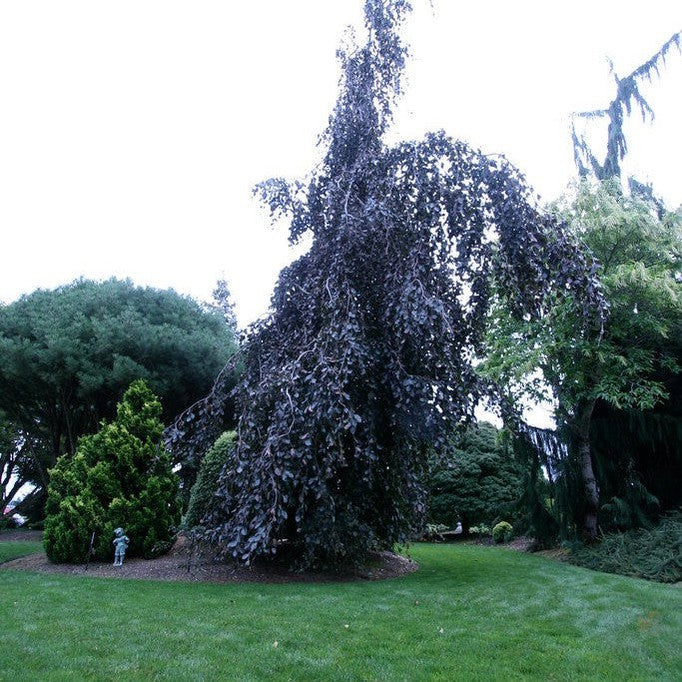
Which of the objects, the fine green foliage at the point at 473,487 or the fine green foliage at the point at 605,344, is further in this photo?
the fine green foliage at the point at 473,487

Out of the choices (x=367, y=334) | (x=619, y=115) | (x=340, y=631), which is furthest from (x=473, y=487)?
(x=340, y=631)

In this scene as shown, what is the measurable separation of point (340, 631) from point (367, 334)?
3.38m

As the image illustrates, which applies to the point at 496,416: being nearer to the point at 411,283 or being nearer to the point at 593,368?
the point at 411,283

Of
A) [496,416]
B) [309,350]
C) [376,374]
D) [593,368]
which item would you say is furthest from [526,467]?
[309,350]

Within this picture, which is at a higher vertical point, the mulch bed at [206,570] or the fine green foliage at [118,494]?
the fine green foliage at [118,494]

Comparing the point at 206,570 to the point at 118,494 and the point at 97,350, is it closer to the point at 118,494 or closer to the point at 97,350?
the point at 118,494

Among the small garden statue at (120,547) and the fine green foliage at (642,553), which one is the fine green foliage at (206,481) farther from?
the fine green foliage at (642,553)

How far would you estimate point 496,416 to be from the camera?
21.4 ft

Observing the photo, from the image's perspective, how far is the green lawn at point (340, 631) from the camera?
2.87 meters

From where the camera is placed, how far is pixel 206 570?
6.08 metres

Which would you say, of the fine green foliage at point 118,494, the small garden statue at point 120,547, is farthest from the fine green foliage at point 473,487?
the small garden statue at point 120,547

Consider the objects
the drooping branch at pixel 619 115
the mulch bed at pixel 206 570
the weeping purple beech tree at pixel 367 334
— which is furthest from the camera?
the drooping branch at pixel 619 115

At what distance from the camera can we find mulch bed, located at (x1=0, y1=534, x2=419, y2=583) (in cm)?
586

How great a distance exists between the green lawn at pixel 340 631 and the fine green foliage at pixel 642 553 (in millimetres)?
1297
